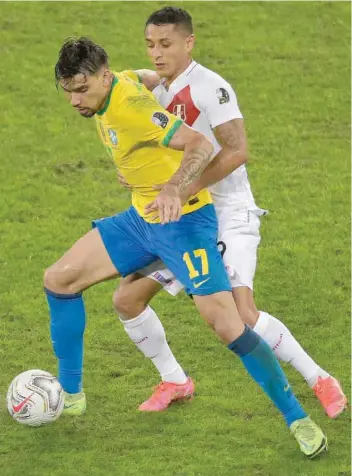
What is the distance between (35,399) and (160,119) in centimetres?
194

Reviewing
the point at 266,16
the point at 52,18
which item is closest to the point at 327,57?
the point at 266,16

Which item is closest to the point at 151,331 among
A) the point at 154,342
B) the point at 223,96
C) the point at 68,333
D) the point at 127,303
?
the point at 154,342

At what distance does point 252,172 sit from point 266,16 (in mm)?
3737

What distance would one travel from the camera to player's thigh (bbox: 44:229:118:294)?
321 inches

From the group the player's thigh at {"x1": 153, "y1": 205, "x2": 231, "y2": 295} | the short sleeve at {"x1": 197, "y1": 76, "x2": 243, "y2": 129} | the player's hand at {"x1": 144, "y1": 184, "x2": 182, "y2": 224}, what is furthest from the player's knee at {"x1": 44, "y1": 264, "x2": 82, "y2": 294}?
the short sleeve at {"x1": 197, "y1": 76, "x2": 243, "y2": 129}

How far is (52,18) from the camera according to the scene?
16.0 m

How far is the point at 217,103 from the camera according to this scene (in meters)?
8.20

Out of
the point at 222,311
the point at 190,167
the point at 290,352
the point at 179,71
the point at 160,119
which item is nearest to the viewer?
the point at 190,167

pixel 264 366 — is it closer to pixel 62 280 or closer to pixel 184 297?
pixel 62 280

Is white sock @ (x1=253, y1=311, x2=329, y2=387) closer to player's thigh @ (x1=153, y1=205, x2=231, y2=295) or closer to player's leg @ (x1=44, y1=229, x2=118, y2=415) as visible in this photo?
player's thigh @ (x1=153, y1=205, x2=231, y2=295)

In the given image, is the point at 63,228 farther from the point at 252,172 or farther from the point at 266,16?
the point at 266,16

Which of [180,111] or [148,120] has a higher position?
[148,120]

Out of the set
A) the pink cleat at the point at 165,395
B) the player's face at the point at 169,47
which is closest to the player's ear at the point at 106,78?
the player's face at the point at 169,47

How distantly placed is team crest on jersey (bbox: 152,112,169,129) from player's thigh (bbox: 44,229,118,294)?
977 mm
